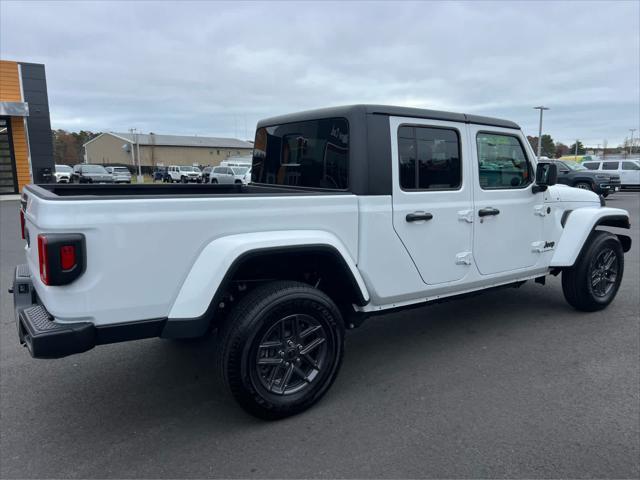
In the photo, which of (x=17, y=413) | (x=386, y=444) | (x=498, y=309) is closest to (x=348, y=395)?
(x=386, y=444)

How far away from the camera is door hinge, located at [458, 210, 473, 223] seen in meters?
3.84

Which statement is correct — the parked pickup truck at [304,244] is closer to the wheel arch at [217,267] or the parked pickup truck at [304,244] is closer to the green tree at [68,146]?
the wheel arch at [217,267]

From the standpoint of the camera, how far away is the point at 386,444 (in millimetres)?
2783

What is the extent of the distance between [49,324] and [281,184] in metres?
2.23

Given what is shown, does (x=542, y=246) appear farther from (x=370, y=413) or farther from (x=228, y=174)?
(x=228, y=174)

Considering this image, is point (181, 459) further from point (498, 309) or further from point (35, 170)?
point (35, 170)

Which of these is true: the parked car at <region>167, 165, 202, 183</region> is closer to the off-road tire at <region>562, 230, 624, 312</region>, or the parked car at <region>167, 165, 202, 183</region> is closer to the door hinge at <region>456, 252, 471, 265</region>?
the off-road tire at <region>562, 230, 624, 312</region>

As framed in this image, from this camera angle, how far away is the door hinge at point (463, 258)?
3883 millimetres

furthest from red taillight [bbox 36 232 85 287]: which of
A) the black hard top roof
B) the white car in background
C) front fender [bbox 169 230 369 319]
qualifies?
the white car in background

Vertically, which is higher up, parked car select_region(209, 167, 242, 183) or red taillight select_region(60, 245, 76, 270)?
parked car select_region(209, 167, 242, 183)

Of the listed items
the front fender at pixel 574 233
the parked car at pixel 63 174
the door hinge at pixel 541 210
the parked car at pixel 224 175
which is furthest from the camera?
the parked car at pixel 63 174

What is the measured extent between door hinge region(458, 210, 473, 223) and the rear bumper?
2413 mm

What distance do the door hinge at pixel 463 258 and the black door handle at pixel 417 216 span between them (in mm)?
489

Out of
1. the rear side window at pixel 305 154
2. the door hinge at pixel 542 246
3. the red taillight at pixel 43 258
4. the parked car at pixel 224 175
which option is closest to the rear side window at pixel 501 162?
the door hinge at pixel 542 246
